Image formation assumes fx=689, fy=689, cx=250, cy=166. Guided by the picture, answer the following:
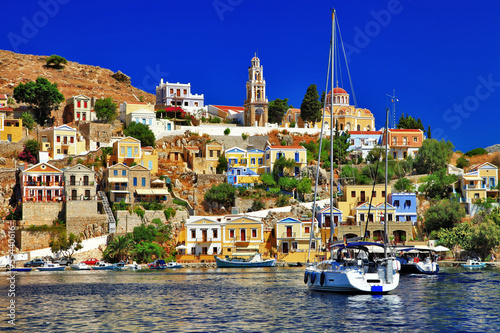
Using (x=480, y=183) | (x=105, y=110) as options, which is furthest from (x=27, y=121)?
(x=480, y=183)

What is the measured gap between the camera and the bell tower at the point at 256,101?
109 m

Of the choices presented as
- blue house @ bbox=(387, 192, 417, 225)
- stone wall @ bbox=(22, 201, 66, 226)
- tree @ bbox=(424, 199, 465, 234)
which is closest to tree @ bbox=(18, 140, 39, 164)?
stone wall @ bbox=(22, 201, 66, 226)

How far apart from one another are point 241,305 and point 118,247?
33.6m

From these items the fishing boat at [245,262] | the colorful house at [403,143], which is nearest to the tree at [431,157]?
the colorful house at [403,143]

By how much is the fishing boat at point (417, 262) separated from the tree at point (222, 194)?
80.0ft

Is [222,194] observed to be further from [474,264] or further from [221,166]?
[474,264]

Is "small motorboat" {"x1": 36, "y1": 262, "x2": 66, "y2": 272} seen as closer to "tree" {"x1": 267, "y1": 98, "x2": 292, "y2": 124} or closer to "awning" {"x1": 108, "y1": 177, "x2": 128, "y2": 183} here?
"awning" {"x1": 108, "y1": 177, "x2": 128, "y2": 183}

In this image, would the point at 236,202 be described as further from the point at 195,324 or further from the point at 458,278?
the point at 195,324

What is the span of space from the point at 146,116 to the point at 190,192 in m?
19.9

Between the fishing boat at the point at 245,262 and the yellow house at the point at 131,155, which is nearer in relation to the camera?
the fishing boat at the point at 245,262

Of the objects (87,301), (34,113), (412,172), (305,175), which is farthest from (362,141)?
(87,301)

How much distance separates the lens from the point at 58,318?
36.6m

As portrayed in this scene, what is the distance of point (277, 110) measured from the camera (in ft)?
384

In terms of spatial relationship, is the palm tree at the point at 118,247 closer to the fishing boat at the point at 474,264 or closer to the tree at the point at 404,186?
the fishing boat at the point at 474,264
